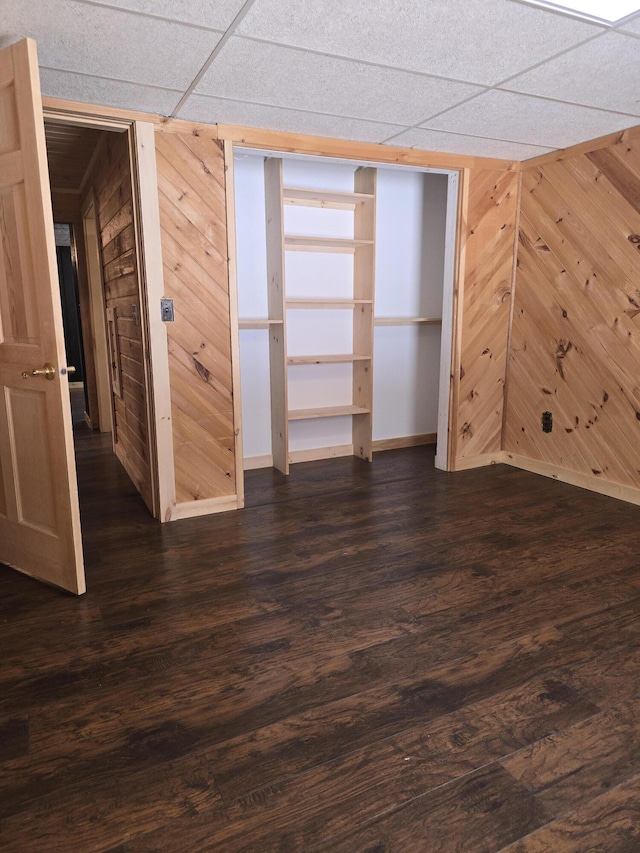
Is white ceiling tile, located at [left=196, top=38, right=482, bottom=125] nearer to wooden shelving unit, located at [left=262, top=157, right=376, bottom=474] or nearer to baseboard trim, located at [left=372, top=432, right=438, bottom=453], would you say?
wooden shelving unit, located at [left=262, top=157, right=376, bottom=474]

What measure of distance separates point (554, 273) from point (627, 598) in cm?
237

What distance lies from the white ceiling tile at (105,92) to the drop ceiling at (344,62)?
0.01m

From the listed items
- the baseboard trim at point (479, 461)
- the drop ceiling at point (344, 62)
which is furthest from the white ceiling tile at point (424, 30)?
the baseboard trim at point (479, 461)

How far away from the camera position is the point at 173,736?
1.71 m

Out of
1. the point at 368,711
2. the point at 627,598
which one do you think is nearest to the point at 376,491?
the point at 627,598

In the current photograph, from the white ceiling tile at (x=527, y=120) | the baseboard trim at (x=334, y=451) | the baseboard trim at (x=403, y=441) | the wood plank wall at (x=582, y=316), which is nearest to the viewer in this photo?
the white ceiling tile at (x=527, y=120)

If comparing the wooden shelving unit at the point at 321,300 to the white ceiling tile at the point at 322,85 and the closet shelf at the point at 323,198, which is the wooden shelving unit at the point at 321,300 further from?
the white ceiling tile at the point at 322,85

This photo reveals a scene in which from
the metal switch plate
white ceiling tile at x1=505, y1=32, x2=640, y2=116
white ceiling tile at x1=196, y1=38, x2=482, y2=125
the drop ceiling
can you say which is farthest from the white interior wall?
white ceiling tile at x1=505, y1=32, x2=640, y2=116

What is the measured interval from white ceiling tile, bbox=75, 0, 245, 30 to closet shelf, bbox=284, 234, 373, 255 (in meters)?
2.10

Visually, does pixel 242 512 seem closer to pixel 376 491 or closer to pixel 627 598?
pixel 376 491

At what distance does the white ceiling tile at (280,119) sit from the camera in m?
2.93

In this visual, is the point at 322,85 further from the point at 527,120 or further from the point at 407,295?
the point at 407,295

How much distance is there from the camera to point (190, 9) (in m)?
1.99

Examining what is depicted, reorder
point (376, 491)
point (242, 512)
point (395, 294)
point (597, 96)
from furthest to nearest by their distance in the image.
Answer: point (395, 294) → point (376, 491) → point (242, 512) → point (597, 96)
